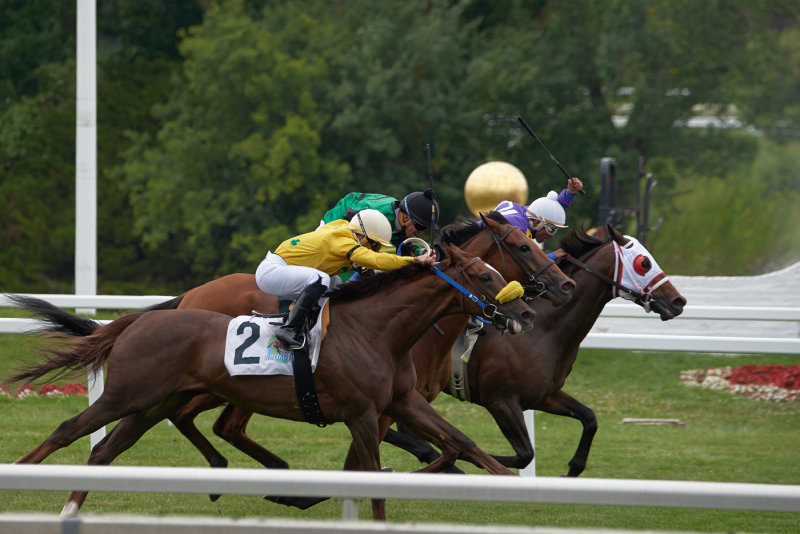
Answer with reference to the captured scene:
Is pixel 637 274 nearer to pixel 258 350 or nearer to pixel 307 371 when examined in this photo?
pixel 307 371

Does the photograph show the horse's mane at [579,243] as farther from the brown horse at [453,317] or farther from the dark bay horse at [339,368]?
the dark bay horse at [339,368]

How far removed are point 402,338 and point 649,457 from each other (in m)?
3.22

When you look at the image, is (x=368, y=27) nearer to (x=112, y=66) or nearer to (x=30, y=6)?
(x=112, y=66)

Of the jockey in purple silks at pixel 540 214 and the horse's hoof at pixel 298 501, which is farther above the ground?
the jockey in purple silks at pixel 540 214

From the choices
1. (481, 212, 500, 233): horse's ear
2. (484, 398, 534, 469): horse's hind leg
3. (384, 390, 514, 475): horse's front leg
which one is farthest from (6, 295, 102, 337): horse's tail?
(484, 398, 534, 469): horse's hind leg

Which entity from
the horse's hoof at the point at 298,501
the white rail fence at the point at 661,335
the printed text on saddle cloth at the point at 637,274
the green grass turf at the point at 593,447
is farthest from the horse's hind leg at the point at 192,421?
the printed text on saddle cloth at the point at 637,274

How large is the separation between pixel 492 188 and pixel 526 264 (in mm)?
6629

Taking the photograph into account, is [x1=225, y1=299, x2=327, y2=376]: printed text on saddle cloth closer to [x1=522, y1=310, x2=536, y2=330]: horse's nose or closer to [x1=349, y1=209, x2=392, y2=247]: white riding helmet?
[x1=349, y1=209, x2=392, y2=247]: white riding helmet

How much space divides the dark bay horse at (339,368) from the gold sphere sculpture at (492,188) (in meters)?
7.06

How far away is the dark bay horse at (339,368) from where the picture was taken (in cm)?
530

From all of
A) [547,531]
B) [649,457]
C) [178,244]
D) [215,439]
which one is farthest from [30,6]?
[547,531]

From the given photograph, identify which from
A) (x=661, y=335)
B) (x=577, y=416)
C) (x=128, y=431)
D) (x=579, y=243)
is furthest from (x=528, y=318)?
(x=661, y=335)

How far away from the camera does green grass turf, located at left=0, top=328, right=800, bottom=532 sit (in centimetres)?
606

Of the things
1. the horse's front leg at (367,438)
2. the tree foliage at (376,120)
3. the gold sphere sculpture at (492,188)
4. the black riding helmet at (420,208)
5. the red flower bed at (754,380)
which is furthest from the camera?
the tree foliage at (376,120)
